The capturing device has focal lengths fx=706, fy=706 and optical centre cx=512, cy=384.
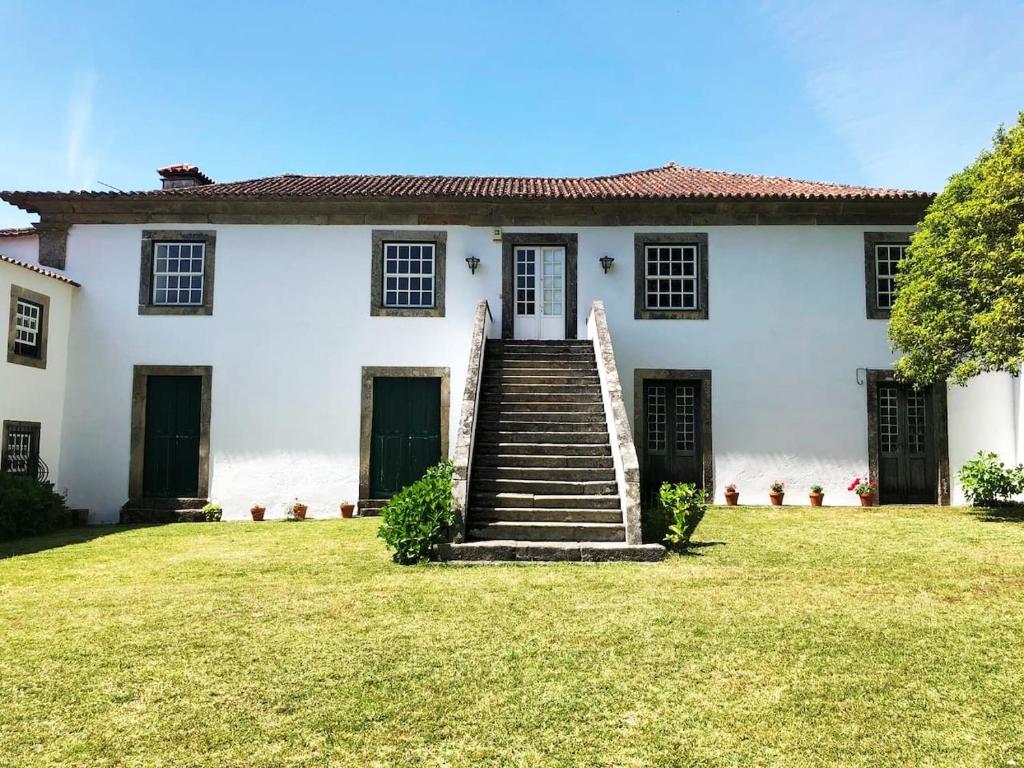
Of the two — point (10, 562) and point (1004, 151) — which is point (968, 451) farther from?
point (10, 562)

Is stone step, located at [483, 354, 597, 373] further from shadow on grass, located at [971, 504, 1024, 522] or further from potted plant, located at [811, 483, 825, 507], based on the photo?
shadow on grass, located at [971, 504, 1024, 522]

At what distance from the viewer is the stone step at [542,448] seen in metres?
9.48

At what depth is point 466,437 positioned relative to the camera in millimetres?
8742

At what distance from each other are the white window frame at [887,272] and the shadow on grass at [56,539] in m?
13.3

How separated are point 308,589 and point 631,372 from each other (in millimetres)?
7666

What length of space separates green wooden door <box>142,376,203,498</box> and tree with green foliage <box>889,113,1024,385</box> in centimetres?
1205

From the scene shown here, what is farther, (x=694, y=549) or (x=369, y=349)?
(x=369, y=349)

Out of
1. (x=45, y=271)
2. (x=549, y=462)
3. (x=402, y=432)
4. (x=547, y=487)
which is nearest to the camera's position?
(x=547, y=487)

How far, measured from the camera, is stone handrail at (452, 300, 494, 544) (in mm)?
7922

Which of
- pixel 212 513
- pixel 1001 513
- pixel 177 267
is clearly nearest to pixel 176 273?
pixel 177 267

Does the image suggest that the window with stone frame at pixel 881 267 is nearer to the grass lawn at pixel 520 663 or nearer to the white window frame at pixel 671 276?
the white window frame at pixel 671 276

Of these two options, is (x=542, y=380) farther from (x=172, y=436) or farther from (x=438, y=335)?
(x=172, y=436)

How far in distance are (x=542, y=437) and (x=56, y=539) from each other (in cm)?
722

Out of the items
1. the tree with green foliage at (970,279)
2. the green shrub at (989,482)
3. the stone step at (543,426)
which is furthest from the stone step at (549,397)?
the green shrub at (989,482)
